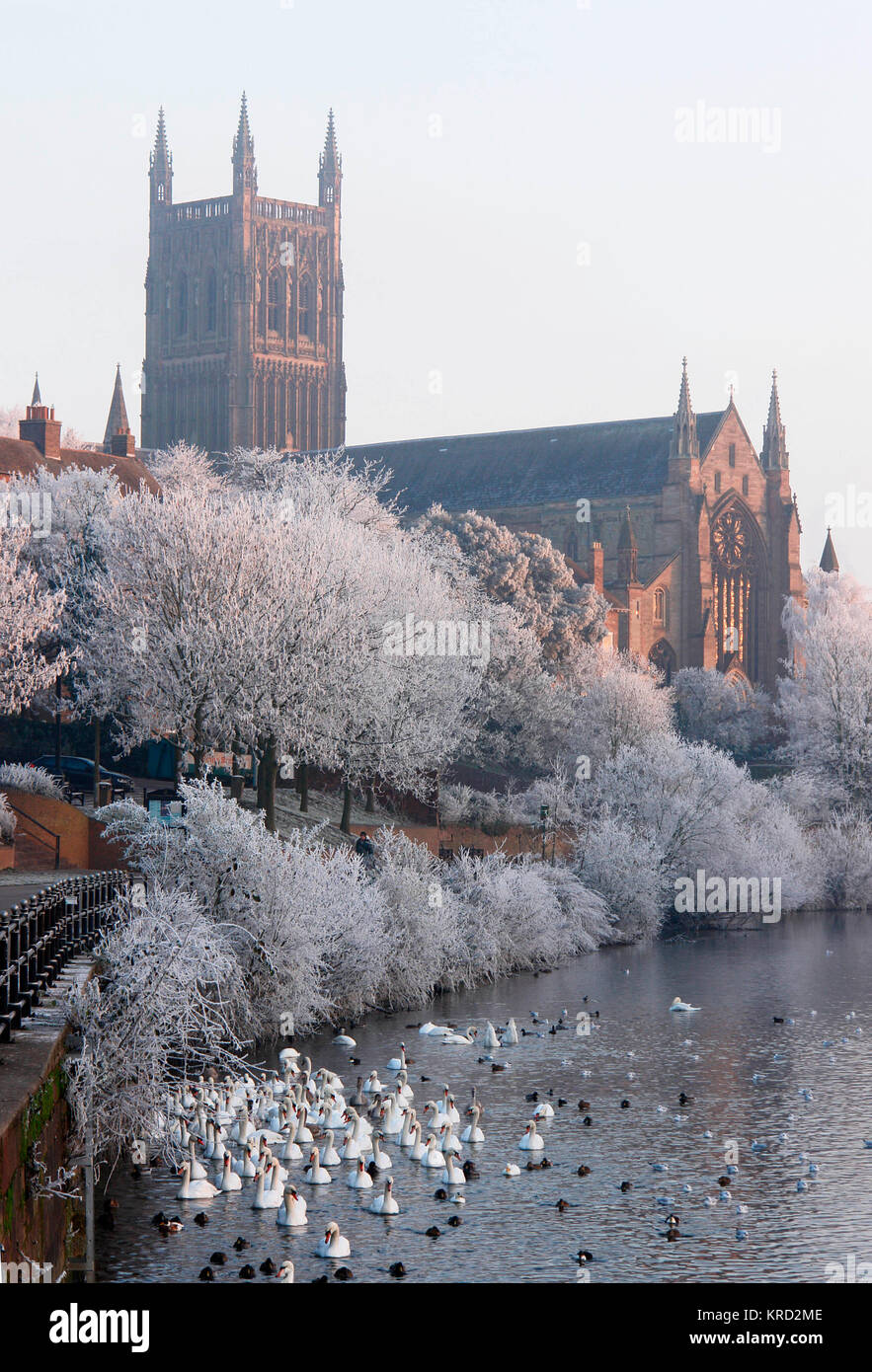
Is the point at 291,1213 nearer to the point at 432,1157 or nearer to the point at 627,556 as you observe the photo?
the point at 432,1157

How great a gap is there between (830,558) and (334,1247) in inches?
3884

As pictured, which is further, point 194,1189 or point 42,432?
point 42,432

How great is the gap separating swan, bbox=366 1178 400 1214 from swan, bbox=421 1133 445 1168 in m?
1.98

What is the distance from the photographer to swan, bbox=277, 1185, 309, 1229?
20.0 m

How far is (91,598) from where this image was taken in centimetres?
4584

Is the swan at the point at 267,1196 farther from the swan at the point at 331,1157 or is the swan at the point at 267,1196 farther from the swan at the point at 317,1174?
the swan at the point at 331,1157

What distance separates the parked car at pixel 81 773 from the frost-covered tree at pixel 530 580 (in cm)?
2257

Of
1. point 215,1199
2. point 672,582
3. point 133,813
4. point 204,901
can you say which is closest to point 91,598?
point 133,813

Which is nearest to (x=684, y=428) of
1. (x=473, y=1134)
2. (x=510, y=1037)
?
(x=510, y=1037)

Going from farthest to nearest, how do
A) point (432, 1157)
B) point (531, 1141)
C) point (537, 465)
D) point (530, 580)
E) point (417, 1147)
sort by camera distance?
point (537, 465), point (530, 580), point (531, 1141), point (417, 1147), point (432, 1157)

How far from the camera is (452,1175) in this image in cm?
2208

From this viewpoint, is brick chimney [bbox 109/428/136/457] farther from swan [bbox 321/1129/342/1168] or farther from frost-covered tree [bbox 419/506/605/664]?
→ swan [bbox 321/1129/342/1168]

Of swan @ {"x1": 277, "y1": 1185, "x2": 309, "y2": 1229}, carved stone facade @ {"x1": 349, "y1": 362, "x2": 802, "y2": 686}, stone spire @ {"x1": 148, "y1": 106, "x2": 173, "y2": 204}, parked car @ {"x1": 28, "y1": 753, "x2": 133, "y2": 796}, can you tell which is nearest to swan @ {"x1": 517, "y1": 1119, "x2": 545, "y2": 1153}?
swan @ {"x1": 277, "y1": 1185, "x2": 309, "y2": 1229}
